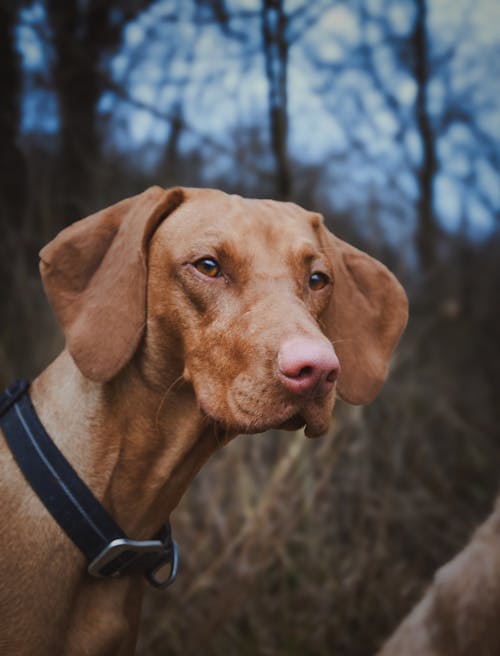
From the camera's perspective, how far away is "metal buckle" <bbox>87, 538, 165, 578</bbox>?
222cm

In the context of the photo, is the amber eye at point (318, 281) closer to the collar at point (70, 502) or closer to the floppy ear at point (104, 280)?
the floppy ear at point (104, 280)

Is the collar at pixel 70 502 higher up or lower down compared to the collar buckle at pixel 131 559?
higher up

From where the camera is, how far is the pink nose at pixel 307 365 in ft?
6.23

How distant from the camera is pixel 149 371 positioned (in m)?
2.37

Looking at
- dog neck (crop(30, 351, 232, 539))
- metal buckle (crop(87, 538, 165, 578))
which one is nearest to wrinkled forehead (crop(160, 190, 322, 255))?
dog neck (crop(30, 351, 232, 539))

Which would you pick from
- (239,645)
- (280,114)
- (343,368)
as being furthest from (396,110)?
(239,645)

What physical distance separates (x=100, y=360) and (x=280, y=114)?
2767 millimetres

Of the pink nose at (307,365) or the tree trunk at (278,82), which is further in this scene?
the tree trunk at (278,82)

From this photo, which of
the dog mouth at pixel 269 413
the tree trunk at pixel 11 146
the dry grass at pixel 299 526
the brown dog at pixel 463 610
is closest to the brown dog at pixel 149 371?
the dog mouth at pixel 269 413

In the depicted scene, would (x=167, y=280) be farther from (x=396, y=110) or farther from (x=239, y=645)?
(x=396, y=110)

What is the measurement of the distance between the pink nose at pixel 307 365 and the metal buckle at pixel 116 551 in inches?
31.4

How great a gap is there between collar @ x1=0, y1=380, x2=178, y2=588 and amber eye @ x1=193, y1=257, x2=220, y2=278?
748mm

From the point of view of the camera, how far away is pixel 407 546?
16.4ft

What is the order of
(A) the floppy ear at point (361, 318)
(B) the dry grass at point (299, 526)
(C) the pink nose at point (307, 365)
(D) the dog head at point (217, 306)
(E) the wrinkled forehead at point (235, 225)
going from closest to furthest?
(C) the pink nose at point (307, 365) → (D) the dog head at point (217, 306) → (E) the wrinkled forehead at point (235, 225) → (A) the floppy ear at point (361, 318) → (B) the dry grass at point (299, 526)
